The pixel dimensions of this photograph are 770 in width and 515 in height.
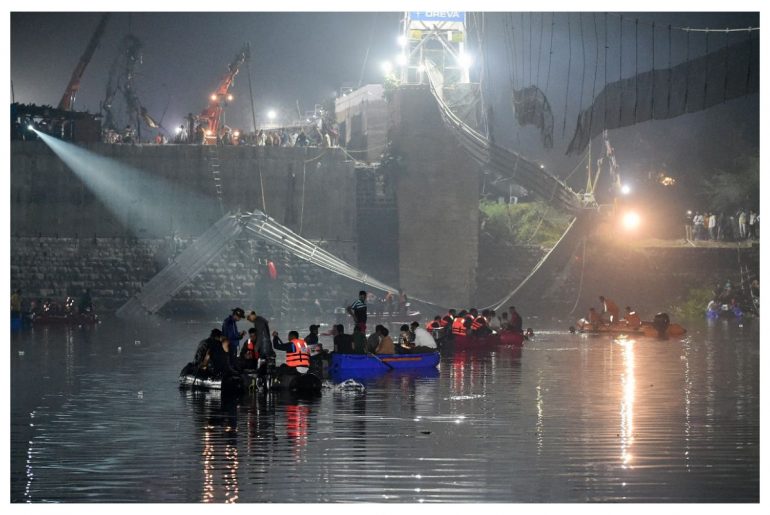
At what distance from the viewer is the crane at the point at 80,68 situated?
62.0m

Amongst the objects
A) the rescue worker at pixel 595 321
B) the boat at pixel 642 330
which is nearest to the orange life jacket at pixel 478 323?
the boat at pixel 642 330

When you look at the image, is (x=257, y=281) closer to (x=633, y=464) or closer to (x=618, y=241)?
(x=618, y=241)

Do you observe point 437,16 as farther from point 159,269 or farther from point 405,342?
point 405,342

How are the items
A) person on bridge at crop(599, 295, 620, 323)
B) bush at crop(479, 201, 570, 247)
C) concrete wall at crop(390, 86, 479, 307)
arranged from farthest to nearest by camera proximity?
bush at crop(479, 201, 570, 247) → concrete wall at crop(390, 86, 479, 307) → person on bridge at crop(599, 295, 620, 323)

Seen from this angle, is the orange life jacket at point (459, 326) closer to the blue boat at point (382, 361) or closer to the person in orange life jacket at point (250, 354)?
the blue boat at point (382, 361)

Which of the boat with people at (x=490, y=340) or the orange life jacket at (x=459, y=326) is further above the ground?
the orange life jacket at (x=459, y=326)

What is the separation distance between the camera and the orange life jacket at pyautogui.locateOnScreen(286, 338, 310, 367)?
22.8 m

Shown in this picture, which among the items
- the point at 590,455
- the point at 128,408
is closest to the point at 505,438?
the point at 590,455

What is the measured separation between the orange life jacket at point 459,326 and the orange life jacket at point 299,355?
34.8 ft

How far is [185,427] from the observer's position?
1914 cm

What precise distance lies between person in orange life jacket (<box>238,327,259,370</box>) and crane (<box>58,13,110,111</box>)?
40.3 m

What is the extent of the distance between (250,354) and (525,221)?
1529 inches

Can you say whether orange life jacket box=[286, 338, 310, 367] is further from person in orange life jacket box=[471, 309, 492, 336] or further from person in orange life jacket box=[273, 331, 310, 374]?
person in orange life jacket box=[471, 309, 492, 336]

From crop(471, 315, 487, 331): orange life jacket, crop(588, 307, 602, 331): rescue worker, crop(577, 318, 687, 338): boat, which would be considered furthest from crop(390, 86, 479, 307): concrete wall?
crop(471, 315, 487, 331): orange life jacket
